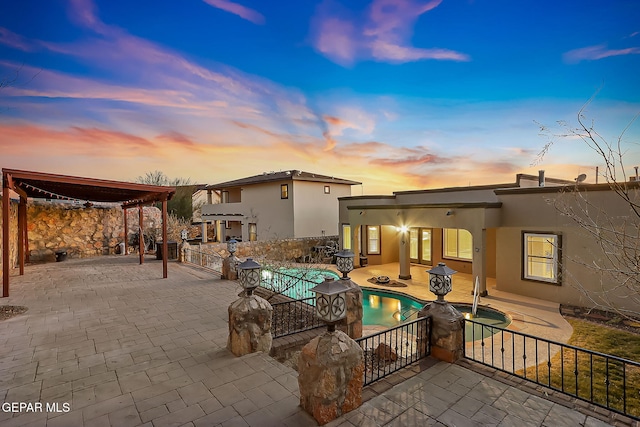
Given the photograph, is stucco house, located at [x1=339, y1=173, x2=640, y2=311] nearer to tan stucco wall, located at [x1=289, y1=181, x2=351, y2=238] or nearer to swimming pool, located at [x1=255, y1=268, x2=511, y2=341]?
swimming pool, located at [x1=255, y1=268, x2=511, y2=341]

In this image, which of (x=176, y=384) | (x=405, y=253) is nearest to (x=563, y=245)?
(x=405, y=253)

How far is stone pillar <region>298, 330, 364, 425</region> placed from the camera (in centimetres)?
325

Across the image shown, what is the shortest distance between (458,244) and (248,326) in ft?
42.3

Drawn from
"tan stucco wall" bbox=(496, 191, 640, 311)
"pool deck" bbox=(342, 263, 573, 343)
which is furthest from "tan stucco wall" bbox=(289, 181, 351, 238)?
"tan stucco wall" bbox=(496, 191, 640, 311)

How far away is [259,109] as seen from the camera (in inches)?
574

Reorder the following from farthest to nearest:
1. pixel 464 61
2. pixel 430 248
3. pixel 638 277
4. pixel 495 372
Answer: pixel 430 248 < pixel 464 61 < pixel 495 372 < pixel 638 277

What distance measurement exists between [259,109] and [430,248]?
11.9 meters

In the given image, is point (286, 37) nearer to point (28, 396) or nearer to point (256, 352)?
point (256, 352)

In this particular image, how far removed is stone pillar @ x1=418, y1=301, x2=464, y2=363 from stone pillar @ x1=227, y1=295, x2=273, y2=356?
292cm

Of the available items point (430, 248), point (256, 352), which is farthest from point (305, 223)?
point (256, 352)

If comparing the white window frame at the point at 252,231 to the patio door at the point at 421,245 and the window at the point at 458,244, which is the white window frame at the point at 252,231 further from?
the window at the point at 458,244

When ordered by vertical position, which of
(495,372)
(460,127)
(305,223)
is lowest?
(495,372)

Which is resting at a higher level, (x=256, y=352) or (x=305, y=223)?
(x=305, y=223)

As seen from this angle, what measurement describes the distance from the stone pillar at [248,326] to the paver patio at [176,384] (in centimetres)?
19
